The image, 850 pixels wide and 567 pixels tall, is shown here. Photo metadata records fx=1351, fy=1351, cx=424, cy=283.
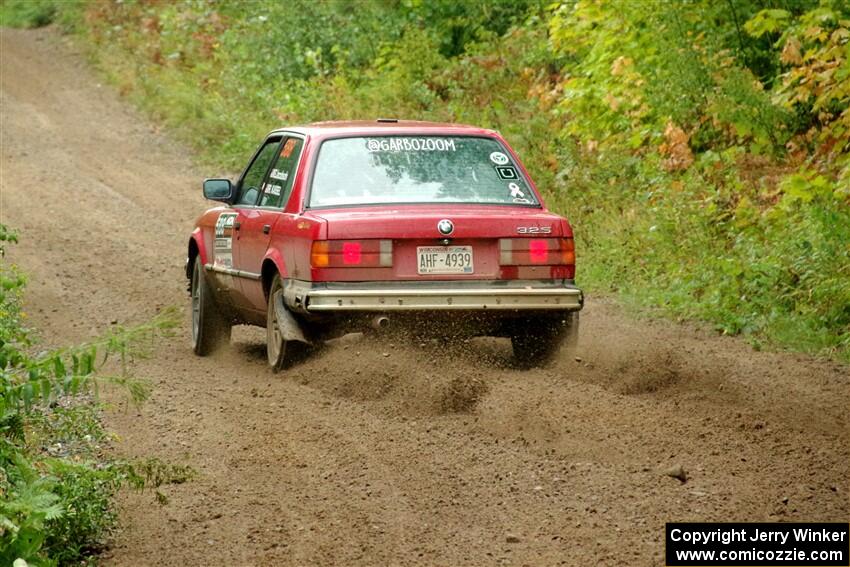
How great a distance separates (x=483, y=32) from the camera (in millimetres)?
21141

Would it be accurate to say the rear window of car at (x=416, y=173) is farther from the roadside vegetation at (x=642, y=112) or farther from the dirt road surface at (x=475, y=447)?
the roadside vegetation at (x=642, y=112)

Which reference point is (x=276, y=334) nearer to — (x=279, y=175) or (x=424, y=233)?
(x=279, y=175)

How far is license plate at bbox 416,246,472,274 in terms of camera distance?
8039 millimetres

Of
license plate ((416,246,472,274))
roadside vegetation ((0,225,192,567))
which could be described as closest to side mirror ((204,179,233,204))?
license plate ((416,246,472,274))

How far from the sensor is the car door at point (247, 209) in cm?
927

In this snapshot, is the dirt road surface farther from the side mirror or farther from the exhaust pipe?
the side mirror

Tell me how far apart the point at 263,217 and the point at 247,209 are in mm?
473

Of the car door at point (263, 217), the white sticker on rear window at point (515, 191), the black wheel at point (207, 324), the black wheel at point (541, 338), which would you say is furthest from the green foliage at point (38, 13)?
the black wheel at point (541, 338)

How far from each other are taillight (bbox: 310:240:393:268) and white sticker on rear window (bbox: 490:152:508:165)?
46.6 inches

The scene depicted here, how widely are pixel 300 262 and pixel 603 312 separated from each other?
13.2 feet

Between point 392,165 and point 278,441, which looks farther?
point 392,165

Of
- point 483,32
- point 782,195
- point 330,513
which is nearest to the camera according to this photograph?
point 330,513

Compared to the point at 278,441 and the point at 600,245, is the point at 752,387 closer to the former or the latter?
the point at 278,441

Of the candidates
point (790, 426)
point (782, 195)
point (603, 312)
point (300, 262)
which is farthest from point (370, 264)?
point (782, 195)
